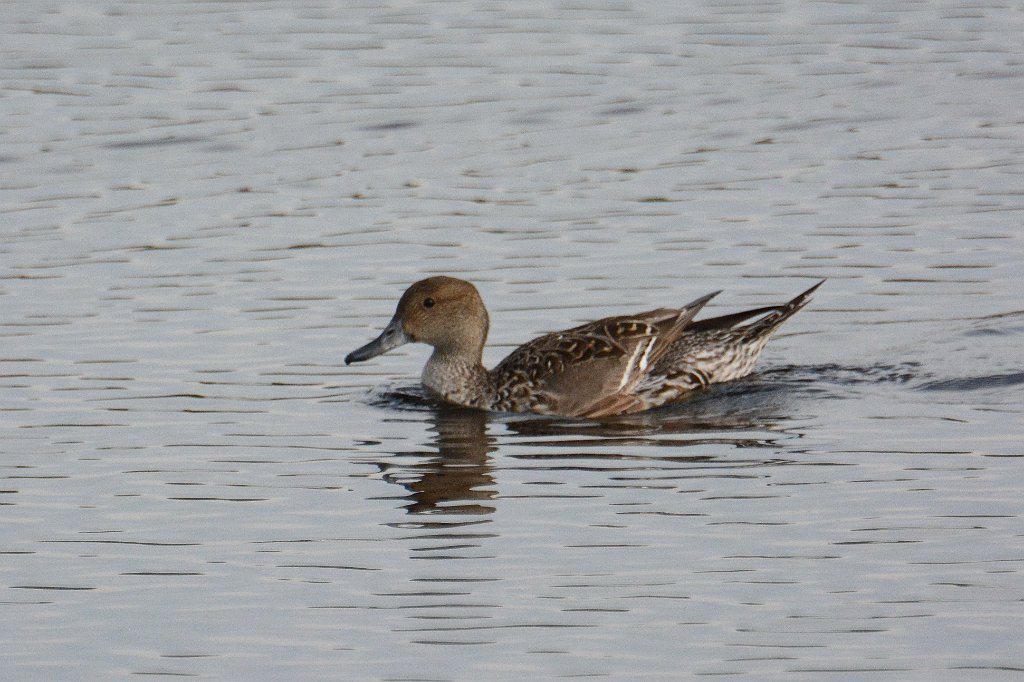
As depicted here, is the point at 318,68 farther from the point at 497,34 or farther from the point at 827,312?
the point at 827,312

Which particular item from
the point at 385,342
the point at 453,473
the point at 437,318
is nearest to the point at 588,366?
the point at 437,318

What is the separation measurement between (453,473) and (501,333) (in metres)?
2.95

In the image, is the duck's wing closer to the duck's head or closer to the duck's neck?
the duck's neck

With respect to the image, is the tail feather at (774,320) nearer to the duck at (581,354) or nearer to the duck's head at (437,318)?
the duck at (581,354)

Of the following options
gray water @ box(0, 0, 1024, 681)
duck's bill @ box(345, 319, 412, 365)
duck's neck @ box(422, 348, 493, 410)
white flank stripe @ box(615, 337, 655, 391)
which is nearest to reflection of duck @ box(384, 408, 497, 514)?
gray water @ box(0, 0, 1024, 681)

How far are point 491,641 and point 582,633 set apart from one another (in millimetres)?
308

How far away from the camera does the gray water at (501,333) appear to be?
24.6 ft

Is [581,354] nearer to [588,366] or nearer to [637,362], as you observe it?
[588,366]

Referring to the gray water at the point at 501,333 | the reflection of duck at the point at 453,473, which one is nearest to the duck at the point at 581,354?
the gray water at the point at 501,333

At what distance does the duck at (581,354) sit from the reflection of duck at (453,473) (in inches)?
12.6

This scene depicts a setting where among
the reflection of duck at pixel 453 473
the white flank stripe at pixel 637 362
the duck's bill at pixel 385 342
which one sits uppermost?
the duck's bill at pixel 385 342

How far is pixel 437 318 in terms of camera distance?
38.4 ft

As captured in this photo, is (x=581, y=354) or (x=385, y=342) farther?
(x=385, y=342)

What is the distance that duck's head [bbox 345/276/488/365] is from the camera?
459 inches
